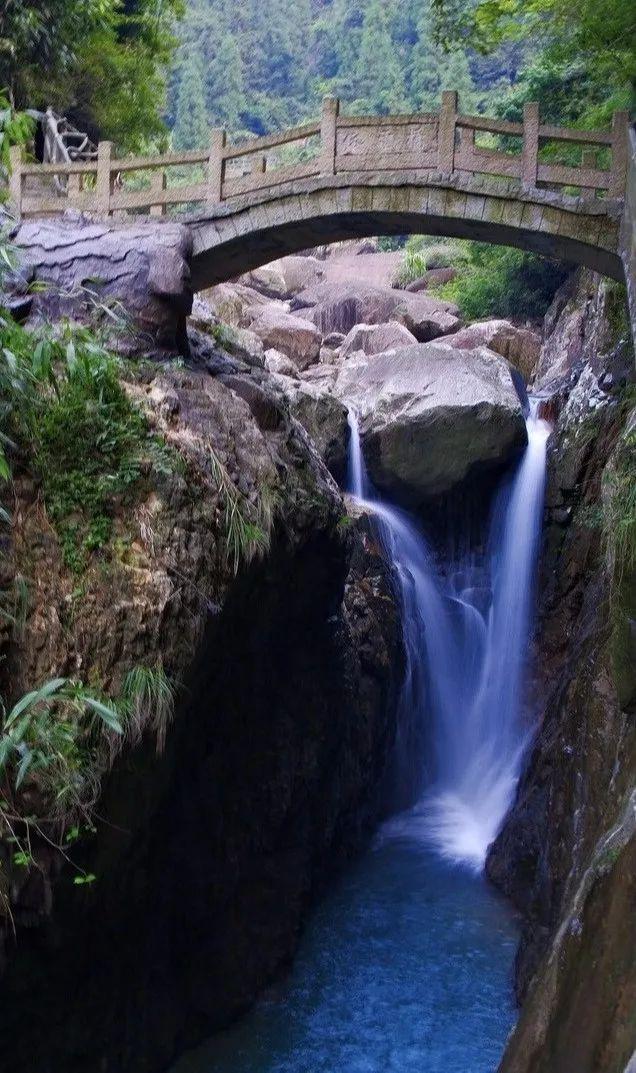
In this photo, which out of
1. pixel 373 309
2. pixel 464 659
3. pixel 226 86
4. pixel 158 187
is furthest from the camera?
pixel 226 86

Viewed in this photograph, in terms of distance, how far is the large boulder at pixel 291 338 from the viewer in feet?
68.5

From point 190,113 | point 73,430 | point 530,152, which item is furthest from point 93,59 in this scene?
point 190,113

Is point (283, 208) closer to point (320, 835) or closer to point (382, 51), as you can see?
point (320, 835)

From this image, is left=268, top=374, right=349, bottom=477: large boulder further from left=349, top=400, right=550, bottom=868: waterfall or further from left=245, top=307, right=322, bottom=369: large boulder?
left=245, top=307, right=322, bottom=369: large boulder

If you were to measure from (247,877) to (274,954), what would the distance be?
0.71 meters

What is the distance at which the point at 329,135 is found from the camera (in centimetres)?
1116

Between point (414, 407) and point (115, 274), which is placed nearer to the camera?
point (115, 274)

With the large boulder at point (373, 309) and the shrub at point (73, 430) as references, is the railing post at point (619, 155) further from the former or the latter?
the large boulder at point (373, 309)

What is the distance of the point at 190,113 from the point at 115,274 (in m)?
48.2

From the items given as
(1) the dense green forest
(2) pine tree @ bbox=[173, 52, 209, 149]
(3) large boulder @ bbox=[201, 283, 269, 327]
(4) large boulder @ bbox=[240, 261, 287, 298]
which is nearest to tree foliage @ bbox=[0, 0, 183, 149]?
(1) the dense green forest

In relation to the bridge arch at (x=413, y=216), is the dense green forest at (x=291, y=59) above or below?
above

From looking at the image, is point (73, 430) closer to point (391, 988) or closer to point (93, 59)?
point (391, 988)

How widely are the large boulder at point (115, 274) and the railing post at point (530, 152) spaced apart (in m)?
3.54

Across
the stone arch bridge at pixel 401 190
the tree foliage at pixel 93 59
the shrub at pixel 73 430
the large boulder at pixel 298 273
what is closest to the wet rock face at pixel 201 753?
the shrub at pixel 73 430
